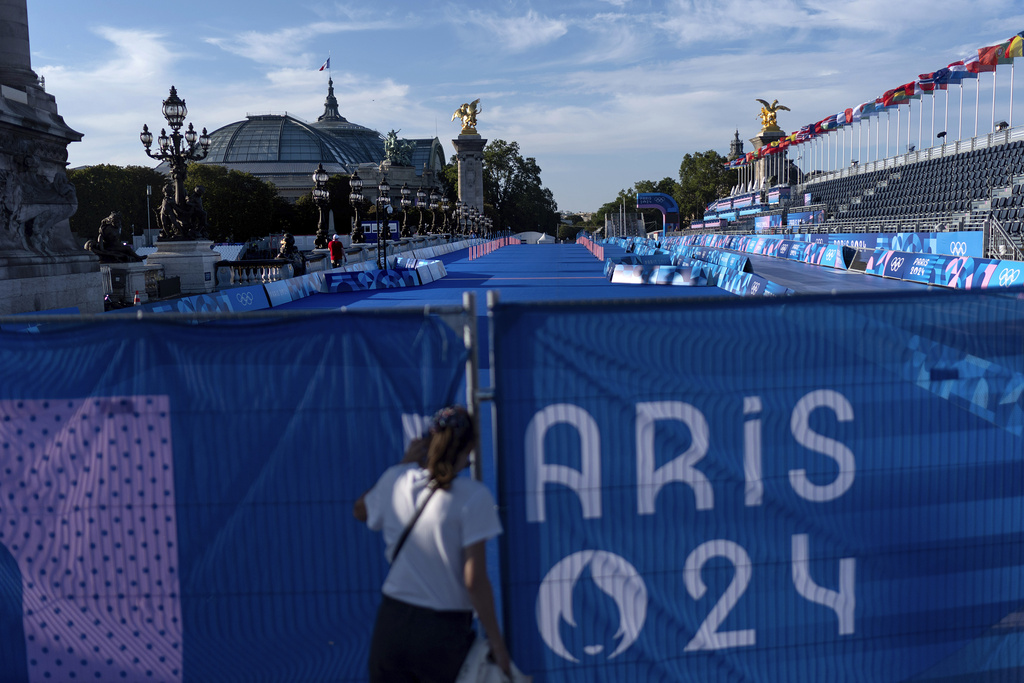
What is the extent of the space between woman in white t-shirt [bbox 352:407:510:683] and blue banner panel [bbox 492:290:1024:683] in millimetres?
416

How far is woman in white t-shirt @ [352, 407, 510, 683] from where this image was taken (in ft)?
10.2

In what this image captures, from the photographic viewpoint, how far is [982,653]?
3.78m

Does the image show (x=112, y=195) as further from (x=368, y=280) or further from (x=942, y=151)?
(x=942, y=151)

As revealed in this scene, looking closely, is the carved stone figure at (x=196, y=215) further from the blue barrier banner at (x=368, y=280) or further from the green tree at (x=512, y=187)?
the green tree at (x=512, y=187)

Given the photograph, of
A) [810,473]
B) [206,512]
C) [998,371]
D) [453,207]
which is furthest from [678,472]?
[453,207]

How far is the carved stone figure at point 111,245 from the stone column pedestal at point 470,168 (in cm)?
12192

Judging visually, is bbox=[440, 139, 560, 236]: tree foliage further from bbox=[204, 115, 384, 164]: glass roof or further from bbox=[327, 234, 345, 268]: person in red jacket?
bbox=[327, 234, 345, 268]: person in red jacket

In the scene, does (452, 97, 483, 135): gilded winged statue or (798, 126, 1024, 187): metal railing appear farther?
(452, 97, 483, 135): gilded winged statue

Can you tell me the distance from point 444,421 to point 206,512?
1289 mm

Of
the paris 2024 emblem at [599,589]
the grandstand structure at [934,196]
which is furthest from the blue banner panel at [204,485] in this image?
the grandstand structure at [934,196]

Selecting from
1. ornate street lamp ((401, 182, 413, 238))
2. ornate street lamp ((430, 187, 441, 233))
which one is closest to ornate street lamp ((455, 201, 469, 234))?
ornate street lamp ((430, 187, 441, 233))

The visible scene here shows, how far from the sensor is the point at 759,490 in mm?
3625

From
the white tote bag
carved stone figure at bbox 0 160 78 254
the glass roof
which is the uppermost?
the glass roof

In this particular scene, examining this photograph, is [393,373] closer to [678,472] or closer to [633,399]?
[633,399]
